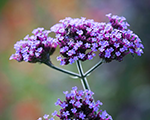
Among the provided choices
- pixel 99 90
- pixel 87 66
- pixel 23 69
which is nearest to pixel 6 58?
pixel 23 69

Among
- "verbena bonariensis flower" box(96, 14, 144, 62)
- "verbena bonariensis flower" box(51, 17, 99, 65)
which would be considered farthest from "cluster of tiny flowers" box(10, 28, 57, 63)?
"verbena bonariensis flower" box(96, 14, 144, 62)

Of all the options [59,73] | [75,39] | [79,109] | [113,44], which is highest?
[59,73]

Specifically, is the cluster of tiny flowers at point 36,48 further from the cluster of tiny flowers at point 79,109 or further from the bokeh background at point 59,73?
the bokeh background at point 59,73

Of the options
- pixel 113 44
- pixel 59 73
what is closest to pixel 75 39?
pixel 113 44

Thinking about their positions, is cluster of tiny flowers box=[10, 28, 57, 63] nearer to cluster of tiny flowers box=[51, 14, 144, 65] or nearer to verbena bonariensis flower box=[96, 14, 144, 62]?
cluster of tiny flowers box=[51, 14, 144, 65]

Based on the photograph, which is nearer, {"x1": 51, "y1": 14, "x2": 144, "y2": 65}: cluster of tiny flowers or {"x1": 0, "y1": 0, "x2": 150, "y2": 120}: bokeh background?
{"x1": 51, "y1": 14, "x2": 144, "y2": 65}: cluster of tiny flowers

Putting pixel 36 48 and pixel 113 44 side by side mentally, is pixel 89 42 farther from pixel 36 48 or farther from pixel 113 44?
pixel 36 48

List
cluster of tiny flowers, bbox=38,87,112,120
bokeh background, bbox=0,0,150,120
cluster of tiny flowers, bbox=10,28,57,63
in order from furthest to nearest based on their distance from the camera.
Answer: bokeh background, bbox=0,0,150,120 < cluster of tiny flowers, bbox=10,28,57,63 < cluster of tiny flowers, bbox=38,87,112,120
